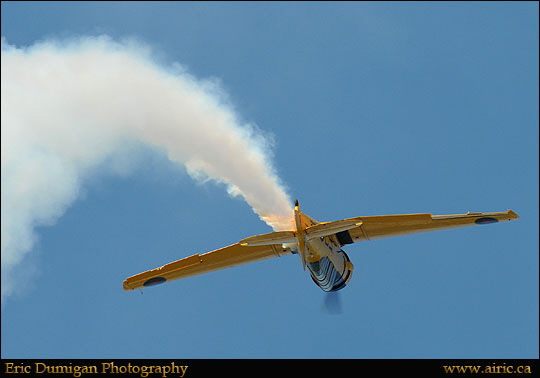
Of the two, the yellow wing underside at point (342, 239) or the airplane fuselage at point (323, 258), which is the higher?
the yellow wing underside at point (342, 239)

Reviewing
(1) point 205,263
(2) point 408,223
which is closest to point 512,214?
(2) point 408,223

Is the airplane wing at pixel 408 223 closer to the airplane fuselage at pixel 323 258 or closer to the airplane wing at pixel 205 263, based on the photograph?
the airplane fuselage at pixel 323 258

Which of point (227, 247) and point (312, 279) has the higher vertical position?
point (227, 247)

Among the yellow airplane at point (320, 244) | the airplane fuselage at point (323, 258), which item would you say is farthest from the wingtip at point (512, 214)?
the airplane fuselage at point (323, 258)

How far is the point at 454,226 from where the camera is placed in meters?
46.3

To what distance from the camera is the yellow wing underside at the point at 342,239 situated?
150 ft

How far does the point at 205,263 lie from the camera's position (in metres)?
48.8

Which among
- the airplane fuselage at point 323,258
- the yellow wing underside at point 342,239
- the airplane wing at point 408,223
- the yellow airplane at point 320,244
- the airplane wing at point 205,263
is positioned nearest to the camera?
the yellow airplane at point 320,244

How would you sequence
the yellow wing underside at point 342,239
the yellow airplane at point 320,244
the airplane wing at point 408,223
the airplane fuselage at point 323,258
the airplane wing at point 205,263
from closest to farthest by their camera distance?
the yellow airplane at point 320,244
the airplane fuselage at point 323,258
the airplane wing at point 408,223
the yellow wing underside at point 342,239
the airplane wing at point 205,263
